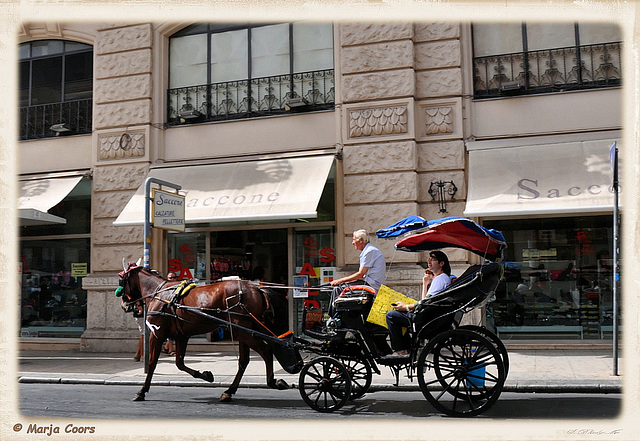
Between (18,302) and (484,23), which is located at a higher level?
(484,23)

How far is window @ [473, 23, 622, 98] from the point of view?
41.5ft

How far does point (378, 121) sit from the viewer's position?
1348cm

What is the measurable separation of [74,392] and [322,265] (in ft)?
19.6

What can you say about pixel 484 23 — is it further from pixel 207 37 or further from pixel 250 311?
pixel 250 311

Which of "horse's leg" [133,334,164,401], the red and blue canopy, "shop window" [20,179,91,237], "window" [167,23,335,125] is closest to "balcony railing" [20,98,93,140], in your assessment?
"shop window" [20,179,91,237]

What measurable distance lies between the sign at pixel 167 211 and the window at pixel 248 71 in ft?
11.3

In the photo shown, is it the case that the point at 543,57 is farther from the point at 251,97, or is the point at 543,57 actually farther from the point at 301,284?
the point at 301,284

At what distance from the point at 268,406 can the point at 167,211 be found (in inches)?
194

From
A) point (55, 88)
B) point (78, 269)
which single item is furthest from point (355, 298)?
point (55, 88)

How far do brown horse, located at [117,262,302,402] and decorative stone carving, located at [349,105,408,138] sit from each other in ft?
18.4

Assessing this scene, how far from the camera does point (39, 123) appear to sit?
1630 cm

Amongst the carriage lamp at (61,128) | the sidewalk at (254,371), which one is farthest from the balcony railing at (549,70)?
the carriage lamp at (61,128)

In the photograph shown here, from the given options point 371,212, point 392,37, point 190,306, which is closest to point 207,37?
point 392,37

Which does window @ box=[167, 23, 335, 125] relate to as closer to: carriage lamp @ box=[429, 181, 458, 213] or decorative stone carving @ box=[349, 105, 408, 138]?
decorative stone carving @ box=[349, 105, 408, 138]
